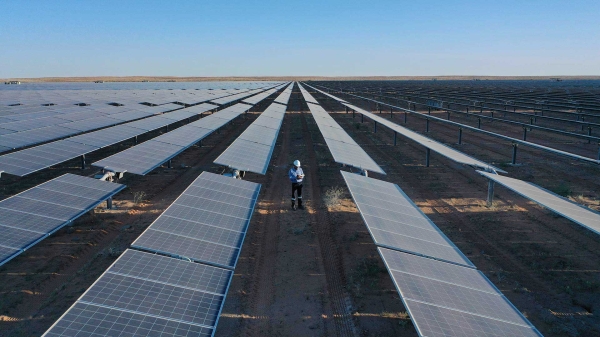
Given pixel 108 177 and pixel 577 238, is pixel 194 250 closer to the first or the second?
pixel 108 177

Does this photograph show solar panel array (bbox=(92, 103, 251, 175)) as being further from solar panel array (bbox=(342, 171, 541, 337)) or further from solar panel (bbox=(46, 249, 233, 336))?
solar panel array (bbox=(342, 171, 541, 337))

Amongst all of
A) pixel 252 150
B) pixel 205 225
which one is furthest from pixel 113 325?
pixel 252 150

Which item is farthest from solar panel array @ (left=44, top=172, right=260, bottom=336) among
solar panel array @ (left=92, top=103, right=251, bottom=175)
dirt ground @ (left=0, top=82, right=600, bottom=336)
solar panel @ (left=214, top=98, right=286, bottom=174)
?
solar panel array @ (left=92, top=103, right=251, bottom=175)

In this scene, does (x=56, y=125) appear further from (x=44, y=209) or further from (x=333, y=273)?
(x=333, y=273)

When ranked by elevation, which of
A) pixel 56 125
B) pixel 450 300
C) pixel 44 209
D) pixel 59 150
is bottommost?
pixel 450 300

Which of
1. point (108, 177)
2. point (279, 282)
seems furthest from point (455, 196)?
point (108, 177)
